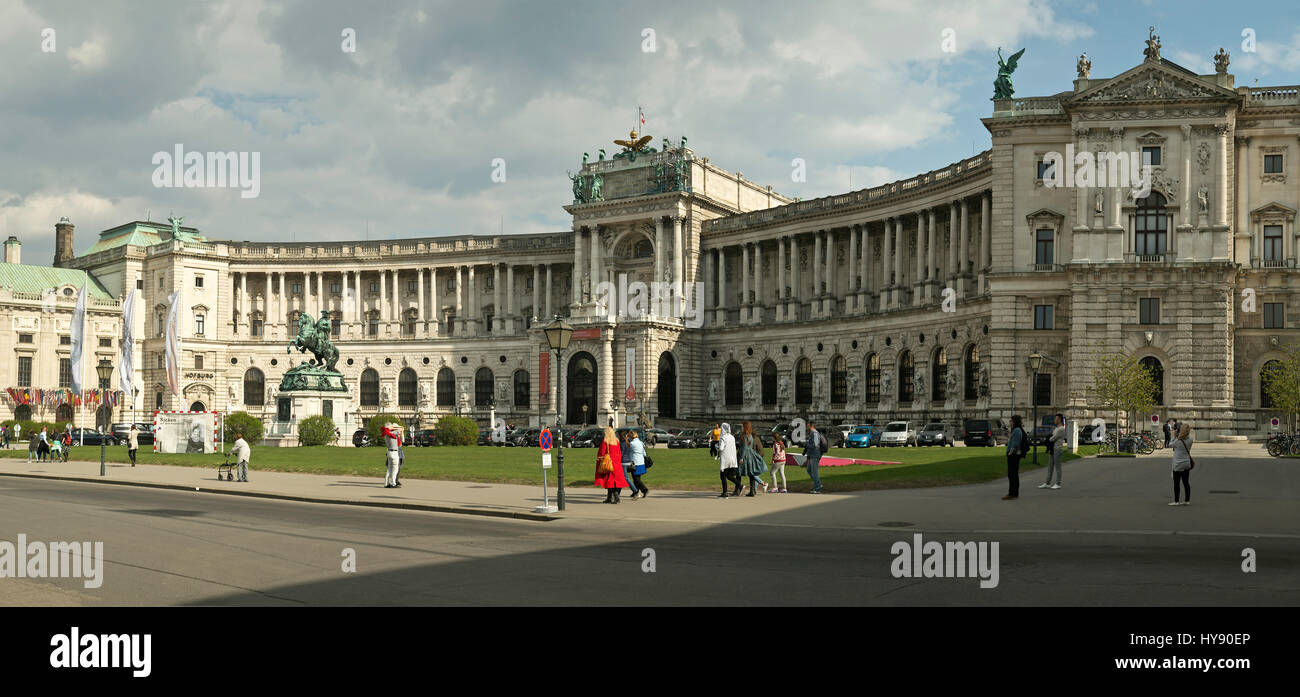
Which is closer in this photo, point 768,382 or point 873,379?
point 873,379

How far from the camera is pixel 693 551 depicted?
808 inches

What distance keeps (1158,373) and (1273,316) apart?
8253mm

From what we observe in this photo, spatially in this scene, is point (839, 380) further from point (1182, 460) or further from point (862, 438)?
point (1182, 460)

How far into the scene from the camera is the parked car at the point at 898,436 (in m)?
69.9

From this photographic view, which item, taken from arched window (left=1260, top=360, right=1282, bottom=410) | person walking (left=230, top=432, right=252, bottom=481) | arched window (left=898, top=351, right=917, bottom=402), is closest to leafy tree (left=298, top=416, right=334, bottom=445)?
person walking (left=230, top=432, right=252, bottom=481)

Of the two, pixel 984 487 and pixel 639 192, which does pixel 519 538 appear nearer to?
pixel 984 487

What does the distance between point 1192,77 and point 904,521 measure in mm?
54997

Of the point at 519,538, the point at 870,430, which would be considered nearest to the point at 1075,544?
the point at 519,538

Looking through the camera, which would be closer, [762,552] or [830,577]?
[830,577]

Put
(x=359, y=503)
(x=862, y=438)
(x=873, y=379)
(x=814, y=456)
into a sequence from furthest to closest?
(x=873, y=379) → (x=862, y=438) → (x=814, y=456) → (x=359, y=503)

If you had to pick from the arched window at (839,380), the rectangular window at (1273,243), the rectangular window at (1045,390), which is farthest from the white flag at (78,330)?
the rectangular window at (1273,243)

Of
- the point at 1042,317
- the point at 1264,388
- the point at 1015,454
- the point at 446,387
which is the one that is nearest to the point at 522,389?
the point at 446,387

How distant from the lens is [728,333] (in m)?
103

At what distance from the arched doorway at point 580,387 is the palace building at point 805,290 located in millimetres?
287
